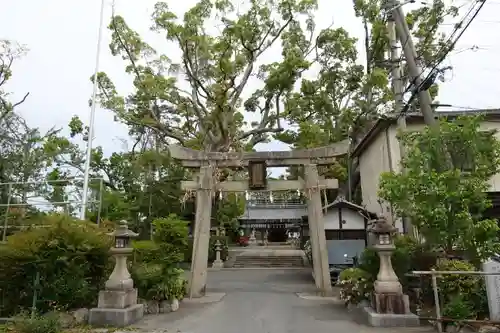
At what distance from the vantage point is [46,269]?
823cm

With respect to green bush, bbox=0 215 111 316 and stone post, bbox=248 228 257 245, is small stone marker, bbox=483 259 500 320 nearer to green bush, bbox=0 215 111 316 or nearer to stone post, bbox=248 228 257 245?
green bush, bbox=0 215 111 316

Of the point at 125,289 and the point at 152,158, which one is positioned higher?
the point at 152,158

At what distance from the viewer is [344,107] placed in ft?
79.1

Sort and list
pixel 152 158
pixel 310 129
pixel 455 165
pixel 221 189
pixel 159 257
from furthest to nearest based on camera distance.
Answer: pixel 152 158 < pixel 310 129 < pixel 221 189 < pixel 159 257 < pixel 455 165

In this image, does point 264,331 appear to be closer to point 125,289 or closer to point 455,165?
point 125,289

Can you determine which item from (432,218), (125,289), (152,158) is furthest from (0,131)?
(432,218)

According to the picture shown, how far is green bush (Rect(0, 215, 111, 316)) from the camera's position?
26.7ft

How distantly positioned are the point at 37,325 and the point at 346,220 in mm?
12739

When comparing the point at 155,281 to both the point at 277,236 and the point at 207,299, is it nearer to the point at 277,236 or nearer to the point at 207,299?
the point at 207,299

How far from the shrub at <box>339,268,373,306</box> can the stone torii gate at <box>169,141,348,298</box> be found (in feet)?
8.28

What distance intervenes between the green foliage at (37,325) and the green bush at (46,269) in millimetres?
978

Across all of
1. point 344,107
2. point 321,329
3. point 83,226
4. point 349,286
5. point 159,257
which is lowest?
point 321,329

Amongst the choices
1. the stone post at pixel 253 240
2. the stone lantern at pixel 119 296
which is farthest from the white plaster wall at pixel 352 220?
the stone post at pixel 253 240

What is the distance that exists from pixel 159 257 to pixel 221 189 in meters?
3.52
